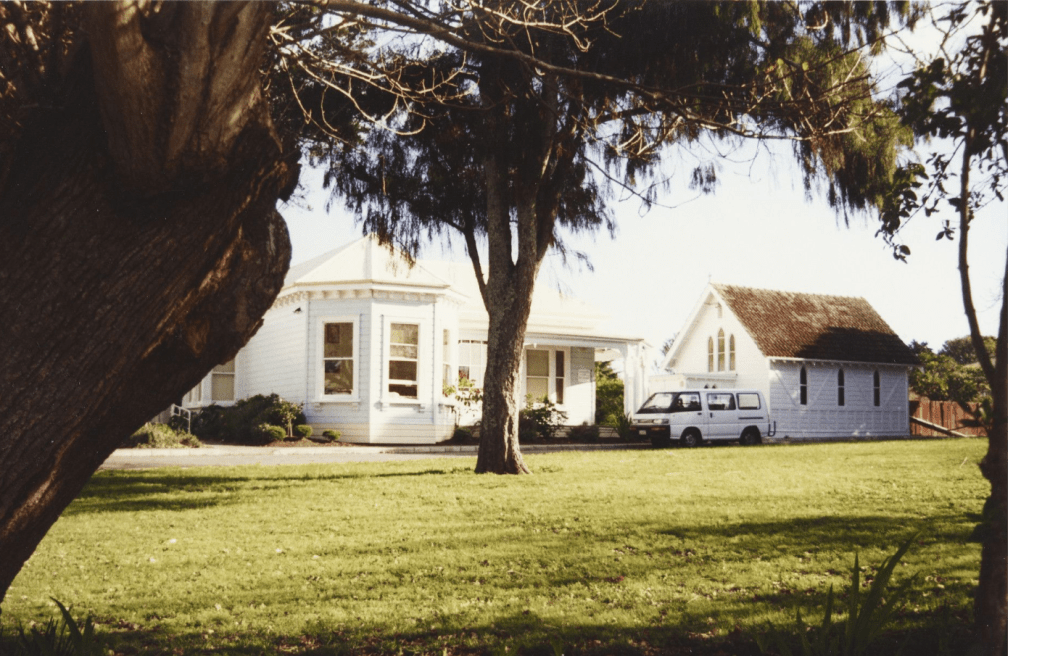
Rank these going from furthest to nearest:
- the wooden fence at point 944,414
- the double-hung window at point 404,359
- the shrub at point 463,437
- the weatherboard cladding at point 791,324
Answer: the shrub at point 463,437 → the double-hung window at point 404,359 → the weatherboard cladding at point 791,324 → the wooden fence at point 944,414

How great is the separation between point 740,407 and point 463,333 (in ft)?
25.3

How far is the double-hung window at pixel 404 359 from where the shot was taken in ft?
66.5

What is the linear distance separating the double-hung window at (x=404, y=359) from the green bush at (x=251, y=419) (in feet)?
7.68

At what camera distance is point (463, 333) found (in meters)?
23.2

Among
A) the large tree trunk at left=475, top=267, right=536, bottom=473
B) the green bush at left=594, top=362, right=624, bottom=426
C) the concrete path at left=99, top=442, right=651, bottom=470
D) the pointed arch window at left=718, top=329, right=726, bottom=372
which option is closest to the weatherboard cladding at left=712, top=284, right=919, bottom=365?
the pointed arch window at left=718, top=329, right=726, bottom=372

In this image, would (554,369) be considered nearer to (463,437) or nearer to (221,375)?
(463,437)

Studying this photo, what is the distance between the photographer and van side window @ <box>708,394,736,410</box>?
72.2 feet

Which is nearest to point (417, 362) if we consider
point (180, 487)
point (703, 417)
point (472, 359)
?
point (472, 359)

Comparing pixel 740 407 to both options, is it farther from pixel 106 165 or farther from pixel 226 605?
pixel 106 165

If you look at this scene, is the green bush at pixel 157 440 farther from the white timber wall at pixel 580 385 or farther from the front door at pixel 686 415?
the front door at pixel 686 415

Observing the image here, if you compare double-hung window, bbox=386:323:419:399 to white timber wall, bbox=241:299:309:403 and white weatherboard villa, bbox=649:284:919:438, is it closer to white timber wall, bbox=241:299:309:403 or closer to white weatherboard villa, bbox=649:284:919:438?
white timber wall, bbox=241:299:309:403

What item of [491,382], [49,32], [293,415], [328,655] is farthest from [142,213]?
[293,415]

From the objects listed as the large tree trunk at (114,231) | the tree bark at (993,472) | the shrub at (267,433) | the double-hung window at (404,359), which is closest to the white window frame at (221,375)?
the shrub at (267,433)

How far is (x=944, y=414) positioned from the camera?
13.9 ft
